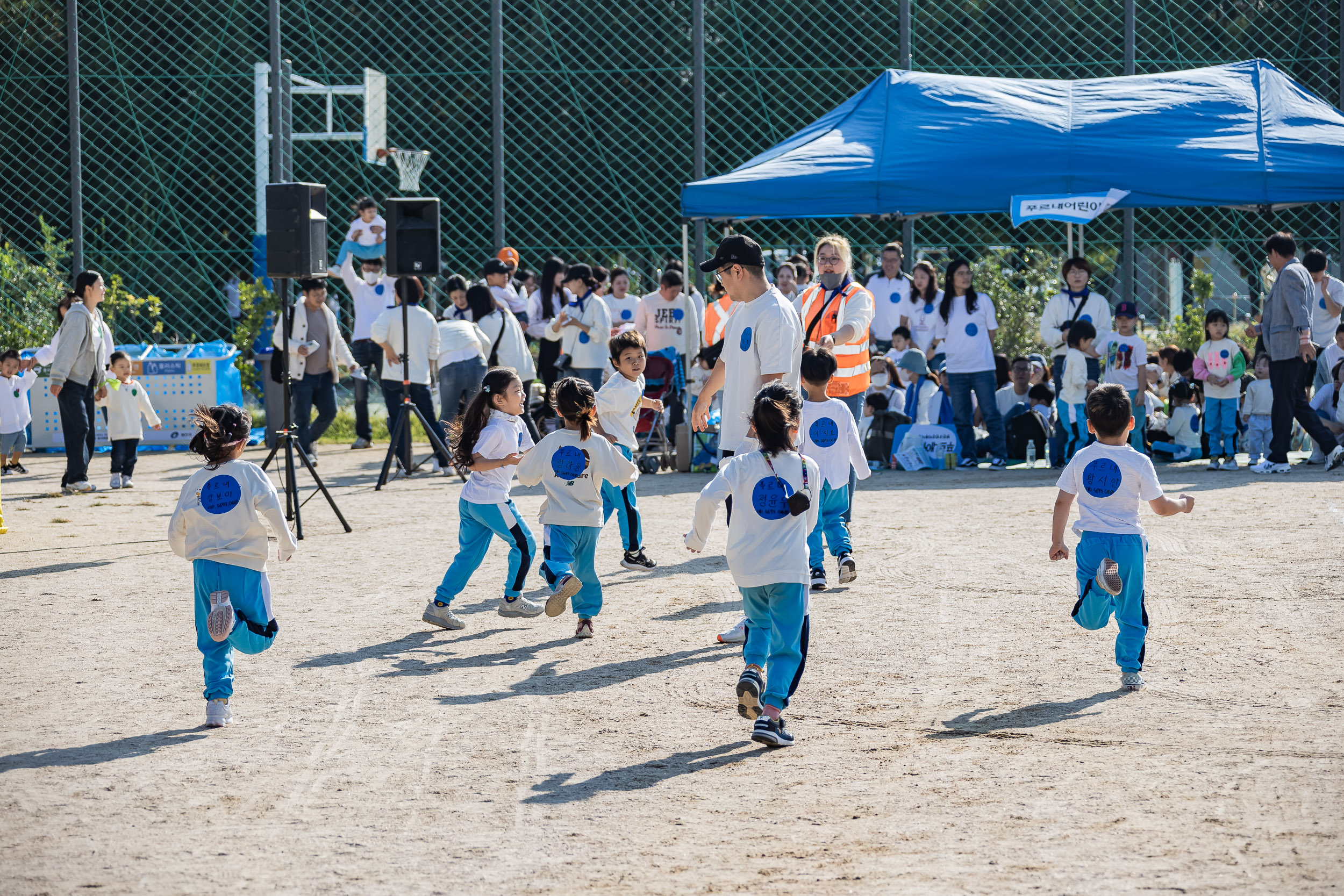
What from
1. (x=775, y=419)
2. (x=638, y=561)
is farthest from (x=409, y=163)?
(x=775, y=419)

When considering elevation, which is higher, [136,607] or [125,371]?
[125,371]

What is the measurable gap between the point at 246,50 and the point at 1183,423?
12.1 metres

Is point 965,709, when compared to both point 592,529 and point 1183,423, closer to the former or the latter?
point 592,529

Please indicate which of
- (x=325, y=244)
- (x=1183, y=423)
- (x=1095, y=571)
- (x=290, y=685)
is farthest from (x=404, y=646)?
(x=1183, y=423)

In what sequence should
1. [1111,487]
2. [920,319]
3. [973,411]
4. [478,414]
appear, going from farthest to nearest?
[920,319] → [973,411] → [478,414] → [1111,487]

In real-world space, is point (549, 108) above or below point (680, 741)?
above

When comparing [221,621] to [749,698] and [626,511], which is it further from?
[626,511]

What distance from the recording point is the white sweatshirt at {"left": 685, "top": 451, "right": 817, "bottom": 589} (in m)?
4.97

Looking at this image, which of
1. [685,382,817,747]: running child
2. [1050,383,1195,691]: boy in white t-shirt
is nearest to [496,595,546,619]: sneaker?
[685,382,817,747]: running child

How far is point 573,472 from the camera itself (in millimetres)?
6422

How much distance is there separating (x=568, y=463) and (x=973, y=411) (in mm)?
8134

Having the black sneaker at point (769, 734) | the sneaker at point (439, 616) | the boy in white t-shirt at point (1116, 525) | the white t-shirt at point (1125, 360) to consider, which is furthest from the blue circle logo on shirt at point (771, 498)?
the white t-shirt at point (1125, 360)

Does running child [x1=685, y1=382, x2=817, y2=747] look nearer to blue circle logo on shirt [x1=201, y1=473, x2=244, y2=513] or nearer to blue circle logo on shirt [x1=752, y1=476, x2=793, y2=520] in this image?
blue circle logo on shirt [x1=752, y1=476, x2=793, y2=520]

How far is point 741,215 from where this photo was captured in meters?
13.5
